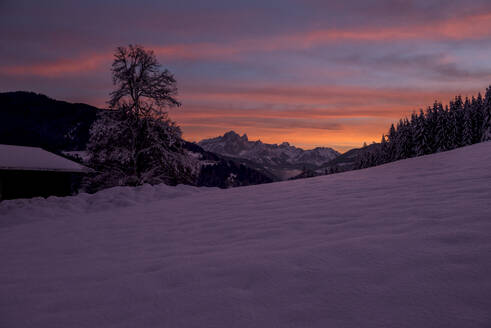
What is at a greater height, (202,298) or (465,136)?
(465,136)

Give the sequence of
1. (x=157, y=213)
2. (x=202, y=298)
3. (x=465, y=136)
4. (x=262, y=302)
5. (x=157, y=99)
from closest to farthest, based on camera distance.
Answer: (x=262, y=302), (x=202, y=298), (x=157, y=213), (x=157, y=99), (x=465, y=136)

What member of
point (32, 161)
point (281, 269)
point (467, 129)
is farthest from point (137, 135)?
point (467, 129)

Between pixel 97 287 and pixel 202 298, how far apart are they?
1.18m

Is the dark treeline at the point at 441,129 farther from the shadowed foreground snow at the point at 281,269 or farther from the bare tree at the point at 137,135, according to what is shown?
the shadowed foreground snow at the point at 281,269

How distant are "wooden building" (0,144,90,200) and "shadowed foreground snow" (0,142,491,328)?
43.4ft

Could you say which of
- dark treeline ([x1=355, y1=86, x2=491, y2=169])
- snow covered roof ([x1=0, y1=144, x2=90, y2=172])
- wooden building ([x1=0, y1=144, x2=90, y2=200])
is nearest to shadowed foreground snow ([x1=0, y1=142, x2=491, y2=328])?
snow covered roof ([x1=0, y1=144, x2=90, y2=172])

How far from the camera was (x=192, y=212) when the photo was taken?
22.3 ft

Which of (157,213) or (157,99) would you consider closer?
(157,213)

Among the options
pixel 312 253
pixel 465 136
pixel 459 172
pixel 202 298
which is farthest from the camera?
pixel 465 136

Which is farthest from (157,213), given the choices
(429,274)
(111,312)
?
(429,274)

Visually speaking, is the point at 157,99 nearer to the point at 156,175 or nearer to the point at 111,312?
the point at 156,175

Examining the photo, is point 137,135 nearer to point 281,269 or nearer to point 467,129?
point 281,269

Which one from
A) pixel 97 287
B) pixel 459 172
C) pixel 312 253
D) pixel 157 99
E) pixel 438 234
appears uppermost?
pixel 157 99

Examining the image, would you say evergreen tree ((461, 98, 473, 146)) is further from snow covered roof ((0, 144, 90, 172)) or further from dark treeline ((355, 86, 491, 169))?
snow covered roof ((0, 144, 90, 172))
